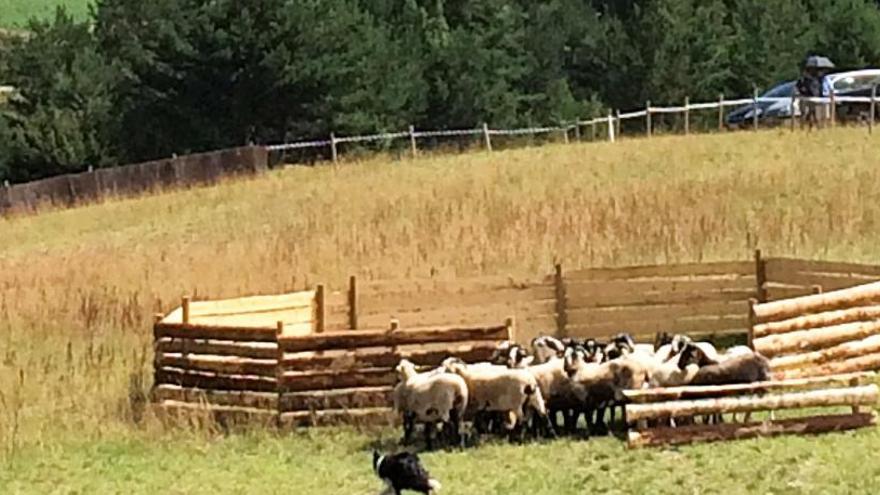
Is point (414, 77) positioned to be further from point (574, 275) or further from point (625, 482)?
point (625, 482)

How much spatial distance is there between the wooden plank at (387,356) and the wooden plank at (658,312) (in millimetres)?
4025

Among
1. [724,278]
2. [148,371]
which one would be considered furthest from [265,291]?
[724,278]

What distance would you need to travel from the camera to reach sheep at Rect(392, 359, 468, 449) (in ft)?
49.2

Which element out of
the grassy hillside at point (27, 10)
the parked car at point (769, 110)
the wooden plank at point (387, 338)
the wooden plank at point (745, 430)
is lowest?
the wooden plank at point (745, 430)

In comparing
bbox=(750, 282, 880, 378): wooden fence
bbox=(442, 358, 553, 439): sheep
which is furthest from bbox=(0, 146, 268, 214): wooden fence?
bbox=(442, 358, 553, 439): sheep

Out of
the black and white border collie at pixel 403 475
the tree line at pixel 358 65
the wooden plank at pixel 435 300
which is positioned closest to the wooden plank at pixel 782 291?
the wooden plank at pixel 435 300

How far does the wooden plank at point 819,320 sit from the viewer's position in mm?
16917

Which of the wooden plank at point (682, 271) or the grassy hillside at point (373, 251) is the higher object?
the wooden plank at point (682, 271)

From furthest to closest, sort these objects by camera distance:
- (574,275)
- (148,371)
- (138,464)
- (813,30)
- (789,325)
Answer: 1. (813,30)
2. (574,275)
3. (148,371)
4. (789,325)
5. (138,464)

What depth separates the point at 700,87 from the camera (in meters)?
72.8

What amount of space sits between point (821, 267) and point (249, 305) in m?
6.93

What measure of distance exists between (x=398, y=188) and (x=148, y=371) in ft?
55.6

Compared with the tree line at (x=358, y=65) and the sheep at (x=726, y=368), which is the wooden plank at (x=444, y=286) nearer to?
the sheep at (x=726, y=368)

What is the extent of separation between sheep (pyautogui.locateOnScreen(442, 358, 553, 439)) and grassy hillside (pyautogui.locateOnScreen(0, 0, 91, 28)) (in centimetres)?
9379
